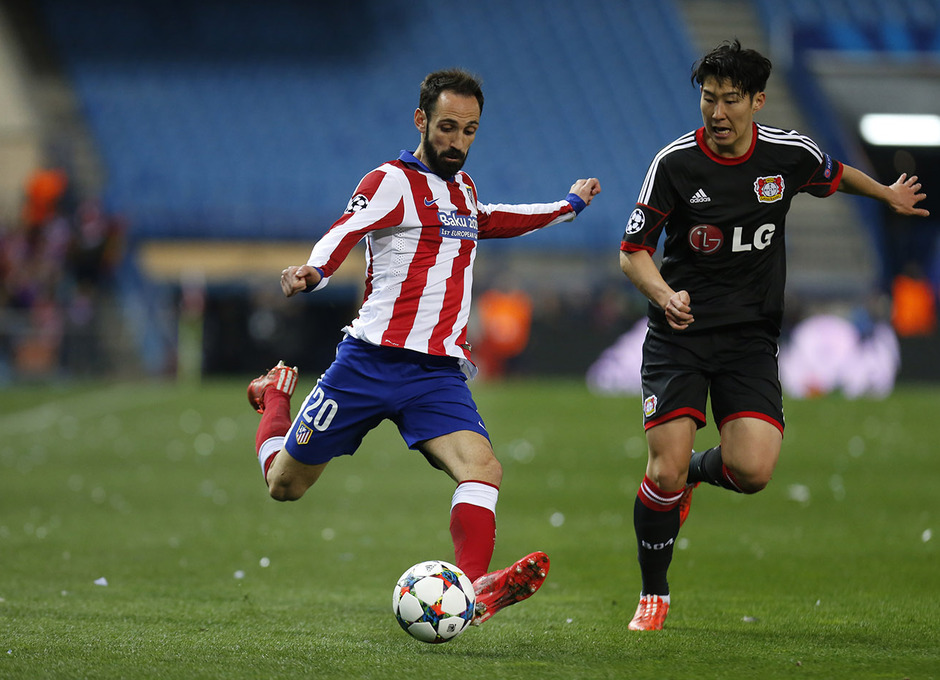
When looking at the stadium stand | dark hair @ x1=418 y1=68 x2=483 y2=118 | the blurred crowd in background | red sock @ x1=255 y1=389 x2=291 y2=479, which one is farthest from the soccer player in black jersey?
the stadium stand

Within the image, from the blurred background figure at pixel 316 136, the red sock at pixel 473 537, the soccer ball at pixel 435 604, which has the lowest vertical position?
the soccer ball at pixel 435 604

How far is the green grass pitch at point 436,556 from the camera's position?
442cm

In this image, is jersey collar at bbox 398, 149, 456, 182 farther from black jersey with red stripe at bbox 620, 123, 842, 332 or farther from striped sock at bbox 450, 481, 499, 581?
striped sock at bbox 450, 481, 499, 581

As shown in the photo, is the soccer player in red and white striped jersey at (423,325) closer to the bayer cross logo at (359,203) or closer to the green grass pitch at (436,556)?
the bayer cross logo at (359,203)

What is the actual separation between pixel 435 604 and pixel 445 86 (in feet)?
6.42

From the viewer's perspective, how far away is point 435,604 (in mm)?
4469

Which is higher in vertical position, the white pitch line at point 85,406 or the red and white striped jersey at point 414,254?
the white pitch line at point 85,406

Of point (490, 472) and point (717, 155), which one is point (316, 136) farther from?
point (490, 472)

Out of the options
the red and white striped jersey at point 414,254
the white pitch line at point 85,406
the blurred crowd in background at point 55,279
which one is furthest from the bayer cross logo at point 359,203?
the blurred crowd in background at point 55,279

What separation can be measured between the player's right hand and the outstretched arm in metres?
2.28

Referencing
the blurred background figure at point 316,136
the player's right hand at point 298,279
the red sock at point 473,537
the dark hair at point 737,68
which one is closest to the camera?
the player's right hand at point 298,279

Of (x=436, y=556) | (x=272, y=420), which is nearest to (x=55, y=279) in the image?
(x=436, y=556)

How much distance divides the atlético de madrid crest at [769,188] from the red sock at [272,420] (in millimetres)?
2258

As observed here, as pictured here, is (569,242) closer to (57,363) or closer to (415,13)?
(415,13)
